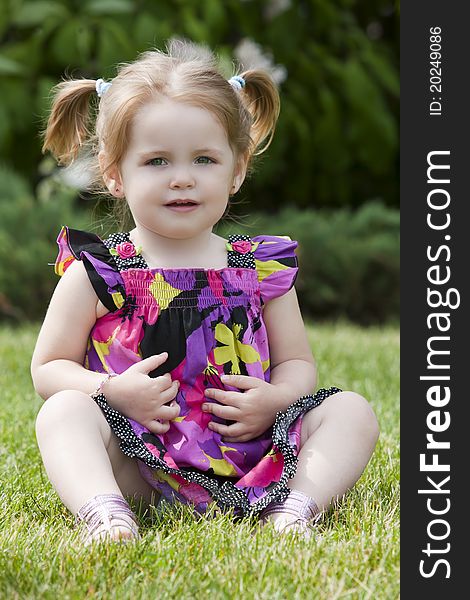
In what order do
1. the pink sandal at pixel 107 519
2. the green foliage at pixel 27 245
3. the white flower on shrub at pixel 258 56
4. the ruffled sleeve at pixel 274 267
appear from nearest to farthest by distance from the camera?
the pink sandal at pixel 107 519 → the ruffled sleeve at pixel 274 267 → the green foliage at pixel 27 245 → the white flower on shrub at pixel 258 56

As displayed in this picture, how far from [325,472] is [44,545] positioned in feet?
1.84

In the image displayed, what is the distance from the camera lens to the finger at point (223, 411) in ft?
6.51

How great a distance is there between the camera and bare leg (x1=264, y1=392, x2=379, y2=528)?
193cm

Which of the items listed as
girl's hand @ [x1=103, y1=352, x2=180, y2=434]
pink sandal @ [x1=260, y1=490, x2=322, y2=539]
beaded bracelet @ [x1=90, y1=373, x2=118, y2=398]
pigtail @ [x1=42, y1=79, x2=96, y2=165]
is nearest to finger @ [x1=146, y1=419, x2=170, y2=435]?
girl's hand @ [x1=103, y1=352, x2=180, y2=434]

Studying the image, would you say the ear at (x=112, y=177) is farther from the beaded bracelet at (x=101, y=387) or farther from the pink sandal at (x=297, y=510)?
the pink sandal at (x=297, y=510)

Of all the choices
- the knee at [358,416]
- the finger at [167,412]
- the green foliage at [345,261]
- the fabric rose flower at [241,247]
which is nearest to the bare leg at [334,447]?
the knee at [358,416]

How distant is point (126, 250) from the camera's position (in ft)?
6.89

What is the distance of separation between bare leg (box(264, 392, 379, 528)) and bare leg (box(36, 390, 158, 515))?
333 mm

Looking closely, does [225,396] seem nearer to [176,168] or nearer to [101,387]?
[101,387]

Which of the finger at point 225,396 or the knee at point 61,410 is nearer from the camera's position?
the knee at point 61,410

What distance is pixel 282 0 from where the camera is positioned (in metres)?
6.26

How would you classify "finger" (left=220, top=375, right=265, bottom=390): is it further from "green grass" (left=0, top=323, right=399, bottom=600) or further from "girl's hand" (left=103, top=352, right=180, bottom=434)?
"green grass" (left=0, top=323, right=399, bottom=600)

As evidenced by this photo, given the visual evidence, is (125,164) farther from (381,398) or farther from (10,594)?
(381,398)

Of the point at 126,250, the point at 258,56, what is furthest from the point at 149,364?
the point at 258,56
